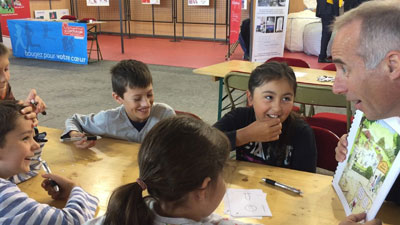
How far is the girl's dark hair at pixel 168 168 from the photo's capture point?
887 mm

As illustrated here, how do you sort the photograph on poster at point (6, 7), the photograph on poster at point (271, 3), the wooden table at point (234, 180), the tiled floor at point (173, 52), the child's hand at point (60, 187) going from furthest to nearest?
1. the photograph on poster at point (6, 7)
2. the tiled floor at point (173, 52)
3. the photograph on poster at point (271, 3)
4. the child's hand at point (60, 187)
5. the wooden table at point (234, 180)

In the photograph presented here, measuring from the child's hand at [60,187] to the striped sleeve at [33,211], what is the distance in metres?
0.12

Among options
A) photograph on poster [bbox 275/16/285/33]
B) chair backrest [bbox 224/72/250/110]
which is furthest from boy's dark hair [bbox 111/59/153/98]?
photograph on poster [bbox 275/16/285/33]

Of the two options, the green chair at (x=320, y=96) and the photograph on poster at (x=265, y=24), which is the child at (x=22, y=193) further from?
the photograph on poster at (x=265, y=24)

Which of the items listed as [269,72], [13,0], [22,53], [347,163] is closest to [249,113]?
[269,72]

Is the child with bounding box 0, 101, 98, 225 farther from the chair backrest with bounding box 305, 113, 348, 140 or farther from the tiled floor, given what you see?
the tiled floor

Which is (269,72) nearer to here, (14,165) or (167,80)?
(14,165)

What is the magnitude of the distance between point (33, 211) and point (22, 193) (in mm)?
97

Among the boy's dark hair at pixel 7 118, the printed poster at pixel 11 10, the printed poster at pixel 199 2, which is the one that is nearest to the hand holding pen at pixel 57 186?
the boy's dark hair at pixel 7 118

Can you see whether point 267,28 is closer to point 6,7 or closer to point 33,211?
point 33,211

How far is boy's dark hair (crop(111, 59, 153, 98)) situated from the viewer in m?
2.14

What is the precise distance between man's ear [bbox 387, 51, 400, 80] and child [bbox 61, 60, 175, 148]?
138 cm

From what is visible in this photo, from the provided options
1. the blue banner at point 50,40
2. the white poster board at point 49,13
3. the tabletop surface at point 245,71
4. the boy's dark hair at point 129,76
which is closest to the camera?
the boy's dark hair at point 129,76

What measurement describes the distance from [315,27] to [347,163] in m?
8.29
